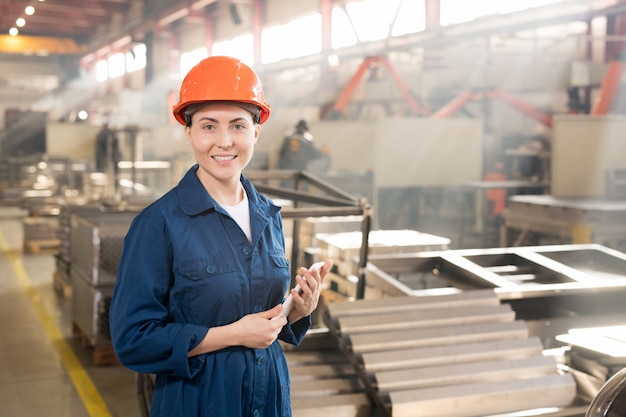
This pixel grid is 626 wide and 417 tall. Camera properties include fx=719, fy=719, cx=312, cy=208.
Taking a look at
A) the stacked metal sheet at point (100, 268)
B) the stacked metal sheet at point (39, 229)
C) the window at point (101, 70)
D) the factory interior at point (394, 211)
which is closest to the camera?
the factory interior at point (394, 211)

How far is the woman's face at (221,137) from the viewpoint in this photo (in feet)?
5.51

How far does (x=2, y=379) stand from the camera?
486 centimetres

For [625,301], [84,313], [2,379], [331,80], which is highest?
[331,80]

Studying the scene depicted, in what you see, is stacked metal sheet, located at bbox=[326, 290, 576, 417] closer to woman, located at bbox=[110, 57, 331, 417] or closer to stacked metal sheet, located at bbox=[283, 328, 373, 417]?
stacked metal sheet, located at bbox=[283, 328, 373, 417]

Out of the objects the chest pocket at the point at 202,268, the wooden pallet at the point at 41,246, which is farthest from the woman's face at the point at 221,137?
the wooden pallet at the point at 41,246

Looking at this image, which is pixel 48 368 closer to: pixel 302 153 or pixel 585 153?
pixel 585 153

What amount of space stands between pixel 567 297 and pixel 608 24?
1064 centimetres

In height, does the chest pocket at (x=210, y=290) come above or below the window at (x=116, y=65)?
below

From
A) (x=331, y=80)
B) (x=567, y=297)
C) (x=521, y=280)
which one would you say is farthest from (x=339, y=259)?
(x=331, y=80)

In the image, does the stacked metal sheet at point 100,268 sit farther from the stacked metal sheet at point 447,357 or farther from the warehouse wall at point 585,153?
the warehouse wall at point 585,153

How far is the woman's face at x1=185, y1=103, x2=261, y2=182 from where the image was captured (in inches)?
66.1

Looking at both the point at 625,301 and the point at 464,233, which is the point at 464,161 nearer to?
the point at 464,233

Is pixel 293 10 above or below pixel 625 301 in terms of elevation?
above

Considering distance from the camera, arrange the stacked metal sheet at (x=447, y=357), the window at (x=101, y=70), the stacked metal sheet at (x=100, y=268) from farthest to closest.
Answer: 1. the window at (x=101, y=70)
2. the stacked metal sheet at (x=100, y=268)
3. the stacked metal sheet at (x=447, y=357)
